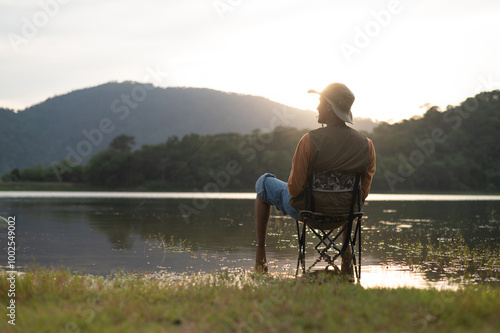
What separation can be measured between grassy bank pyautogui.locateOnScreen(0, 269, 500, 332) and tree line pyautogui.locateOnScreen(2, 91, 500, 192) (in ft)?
212

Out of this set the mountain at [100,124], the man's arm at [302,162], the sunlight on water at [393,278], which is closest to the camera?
the man's arm at [302,162]

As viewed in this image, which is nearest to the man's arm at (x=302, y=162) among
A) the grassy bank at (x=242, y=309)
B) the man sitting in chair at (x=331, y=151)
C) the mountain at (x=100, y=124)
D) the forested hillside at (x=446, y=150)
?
the man sitting in chair at (x=331, y=151)

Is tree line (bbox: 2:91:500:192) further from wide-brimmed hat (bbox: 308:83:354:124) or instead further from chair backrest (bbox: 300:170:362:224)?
chair backrest (bbox: 300:170:362:224)

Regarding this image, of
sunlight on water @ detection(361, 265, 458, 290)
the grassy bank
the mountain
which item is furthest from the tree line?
the mountain

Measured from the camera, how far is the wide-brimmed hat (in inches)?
190

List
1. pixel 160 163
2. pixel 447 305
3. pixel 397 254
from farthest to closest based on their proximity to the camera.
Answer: pixel 160 163
pixel 397 254
pixel 447 305

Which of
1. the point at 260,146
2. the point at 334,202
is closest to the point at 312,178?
the point at 334,202

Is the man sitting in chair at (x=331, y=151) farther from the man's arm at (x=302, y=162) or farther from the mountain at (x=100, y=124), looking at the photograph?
the mountain at (x=100, y=124)

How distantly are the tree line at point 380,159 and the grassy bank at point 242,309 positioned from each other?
2547 inches

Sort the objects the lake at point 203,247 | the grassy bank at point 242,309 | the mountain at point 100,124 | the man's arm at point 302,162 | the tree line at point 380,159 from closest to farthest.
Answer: the grassy bank at point 242,309, the man's arm at point 302,162, the lake at point 203,247, the tree line at point 380,159, the mountain at point 100,124

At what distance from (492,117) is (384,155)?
1664 cm

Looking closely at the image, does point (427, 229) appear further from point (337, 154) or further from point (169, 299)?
point (169, 299)

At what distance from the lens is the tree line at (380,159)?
233ft

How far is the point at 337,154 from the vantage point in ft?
15.2
